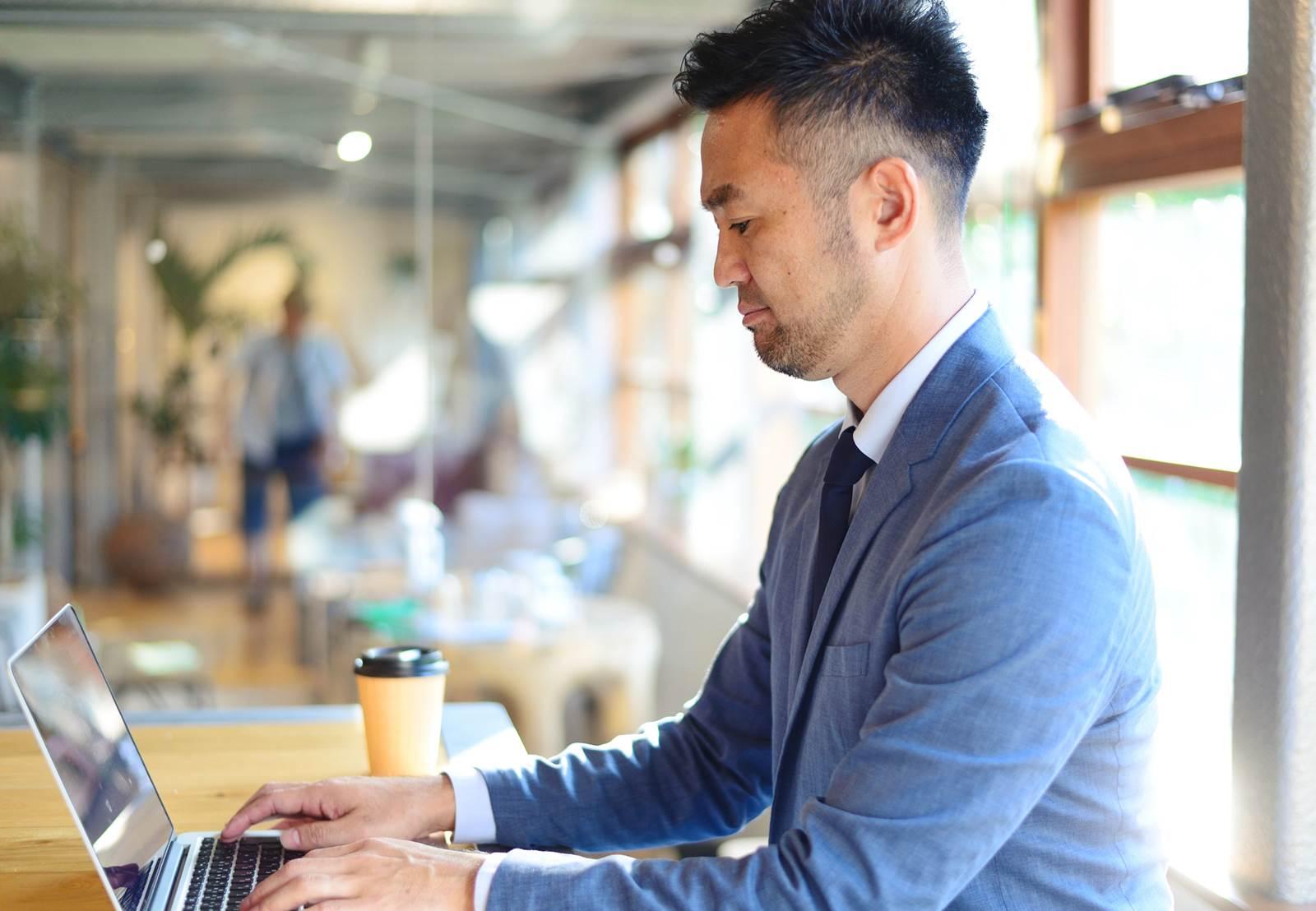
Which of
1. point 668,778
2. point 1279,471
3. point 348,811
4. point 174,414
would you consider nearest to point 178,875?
point 348,811

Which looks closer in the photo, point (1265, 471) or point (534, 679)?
point (1265, 471)

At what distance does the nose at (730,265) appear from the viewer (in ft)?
4.30

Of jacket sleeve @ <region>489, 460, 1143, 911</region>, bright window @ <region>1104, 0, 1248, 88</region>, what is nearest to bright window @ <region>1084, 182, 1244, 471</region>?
bright window @ <region>1104, 0, 1248, 88</region>

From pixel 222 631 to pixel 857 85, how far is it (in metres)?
3.51

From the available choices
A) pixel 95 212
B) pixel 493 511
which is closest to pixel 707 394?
pixel 493 511

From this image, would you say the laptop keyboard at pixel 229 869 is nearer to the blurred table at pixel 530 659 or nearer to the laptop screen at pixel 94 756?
the laptop screen at pixel 94 756

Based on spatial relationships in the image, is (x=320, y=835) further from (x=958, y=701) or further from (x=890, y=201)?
(x=890, y=201)

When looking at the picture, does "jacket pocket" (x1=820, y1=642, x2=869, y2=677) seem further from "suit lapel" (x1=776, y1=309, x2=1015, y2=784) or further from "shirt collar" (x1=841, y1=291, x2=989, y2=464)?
"shirt collar" (x1=841, y1=291, x2=989, y2=464)

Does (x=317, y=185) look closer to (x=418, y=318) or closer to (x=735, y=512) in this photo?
(x=418, y=318)

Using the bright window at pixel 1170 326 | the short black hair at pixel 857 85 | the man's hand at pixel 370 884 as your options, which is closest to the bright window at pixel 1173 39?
the bright window at pixel 1170 326

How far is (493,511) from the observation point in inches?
176

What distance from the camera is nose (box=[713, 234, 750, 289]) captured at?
131cm

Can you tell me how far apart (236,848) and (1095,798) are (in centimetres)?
75

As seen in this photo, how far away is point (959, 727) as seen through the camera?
1.00 metres
